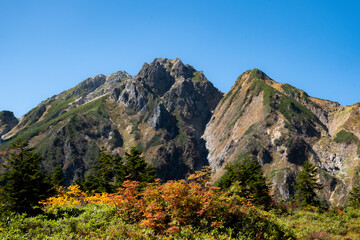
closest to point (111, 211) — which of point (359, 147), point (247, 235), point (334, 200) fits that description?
point (247, 235)

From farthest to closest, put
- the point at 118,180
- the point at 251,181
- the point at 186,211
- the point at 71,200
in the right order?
the point at 118,180 < the point at 251,181 < the point at 71,200 < the point at 186,211

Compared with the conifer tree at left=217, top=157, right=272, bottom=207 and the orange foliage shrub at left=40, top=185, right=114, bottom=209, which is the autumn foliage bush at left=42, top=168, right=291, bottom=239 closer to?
the orange foliage shrub at left=40, top=185, right=114, bottom=209

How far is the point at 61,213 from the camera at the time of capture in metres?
16.9

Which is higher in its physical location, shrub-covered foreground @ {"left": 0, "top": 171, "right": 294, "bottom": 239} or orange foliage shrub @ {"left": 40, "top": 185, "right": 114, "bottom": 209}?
shrub-covered foreground @ {"left": 0, "top": 171, "right": 294, "bottom": 239}

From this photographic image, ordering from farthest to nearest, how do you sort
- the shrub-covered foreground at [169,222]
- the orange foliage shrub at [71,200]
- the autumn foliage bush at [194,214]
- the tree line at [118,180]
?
1. the orange foliage shrub at [71,200]
2. the tree line at [118,180]
3. the autumn foliage bush at [194,214]
4. the shrub-covered foreground at [169,222]

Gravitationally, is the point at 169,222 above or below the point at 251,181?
below

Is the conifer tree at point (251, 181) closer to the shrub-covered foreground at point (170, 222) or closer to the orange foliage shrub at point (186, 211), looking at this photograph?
the shrub-covered foreground at point (170, 222)

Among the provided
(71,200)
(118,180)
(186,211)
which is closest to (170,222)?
(186,211)

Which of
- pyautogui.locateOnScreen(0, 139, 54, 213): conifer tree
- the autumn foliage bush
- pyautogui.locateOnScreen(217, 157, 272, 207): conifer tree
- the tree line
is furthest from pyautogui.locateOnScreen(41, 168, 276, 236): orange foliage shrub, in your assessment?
pyautogui.locateOnScreen(217, 157, 272, 207): conifer tree

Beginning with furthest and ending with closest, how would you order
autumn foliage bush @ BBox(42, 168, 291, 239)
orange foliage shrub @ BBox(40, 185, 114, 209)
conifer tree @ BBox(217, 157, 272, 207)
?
conifer tree @ BBox(217, 157, 272, 207)
orange foliage shrub @ BBox(40, 185, 114, 209)
autumn foliage bush @ BBox(42, 168, 291, 239)

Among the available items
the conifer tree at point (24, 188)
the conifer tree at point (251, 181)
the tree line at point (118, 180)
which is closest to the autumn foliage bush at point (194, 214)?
the tree line at point (118, 180)

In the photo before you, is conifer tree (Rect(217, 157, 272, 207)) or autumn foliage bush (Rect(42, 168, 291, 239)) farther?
conifer tree (Rect(217, 157, 272, 207))

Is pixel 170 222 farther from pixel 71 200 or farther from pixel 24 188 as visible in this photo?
pixel 71 200

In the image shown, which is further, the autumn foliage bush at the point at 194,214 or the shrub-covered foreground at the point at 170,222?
the autumn foliage bush at the point at 194,214
